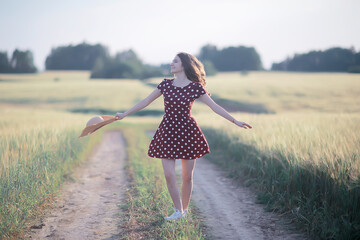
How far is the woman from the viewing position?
383cm

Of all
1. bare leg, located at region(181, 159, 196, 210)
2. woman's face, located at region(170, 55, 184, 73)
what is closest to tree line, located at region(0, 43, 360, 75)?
woman's face, located at region(170, 55, 184, 73)

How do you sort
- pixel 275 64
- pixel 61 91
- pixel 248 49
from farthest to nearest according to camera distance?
pixel 248 49 → pixel 275 64 → pixel 61 91

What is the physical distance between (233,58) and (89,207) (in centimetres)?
6745

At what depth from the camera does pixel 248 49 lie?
214 feet

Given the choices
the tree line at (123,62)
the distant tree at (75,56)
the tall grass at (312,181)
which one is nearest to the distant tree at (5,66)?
the tree line at (123,62)

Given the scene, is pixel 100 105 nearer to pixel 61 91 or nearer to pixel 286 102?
pixel 61 91

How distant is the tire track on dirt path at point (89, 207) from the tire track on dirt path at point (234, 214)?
1213 millimetres

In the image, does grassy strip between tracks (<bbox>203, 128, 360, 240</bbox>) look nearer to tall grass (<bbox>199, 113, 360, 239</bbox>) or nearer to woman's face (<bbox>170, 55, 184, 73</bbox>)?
tall grass (<bbox>199, 113, 360, 239</bbox>)

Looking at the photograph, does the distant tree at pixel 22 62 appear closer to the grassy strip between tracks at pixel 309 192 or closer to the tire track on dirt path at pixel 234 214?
the tire track on dirt path at pixel 234 214

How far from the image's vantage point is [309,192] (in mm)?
4172

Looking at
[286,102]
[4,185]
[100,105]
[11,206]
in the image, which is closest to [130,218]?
[11,206]

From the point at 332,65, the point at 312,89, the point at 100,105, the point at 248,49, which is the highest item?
the point at 248,49

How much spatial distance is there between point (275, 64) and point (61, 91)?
36.2 m

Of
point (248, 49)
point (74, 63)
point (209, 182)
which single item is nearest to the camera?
point (209, 182)
